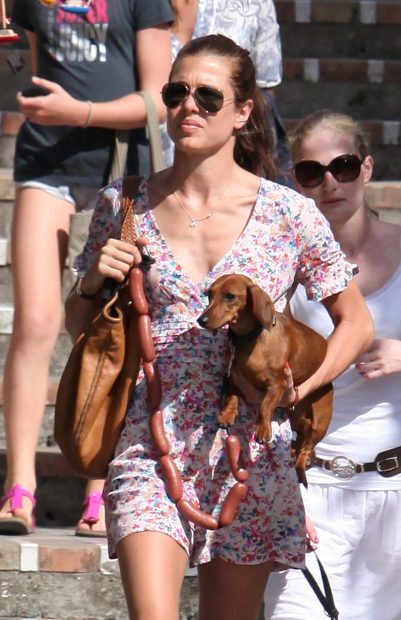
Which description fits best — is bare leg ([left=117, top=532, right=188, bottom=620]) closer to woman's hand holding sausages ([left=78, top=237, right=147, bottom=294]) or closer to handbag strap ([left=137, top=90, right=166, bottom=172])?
woman's hand holding sausages ([left=78, top=237, right=147, bottom=294])

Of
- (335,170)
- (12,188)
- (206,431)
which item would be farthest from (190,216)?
(12,188)

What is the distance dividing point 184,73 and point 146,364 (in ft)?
2.31

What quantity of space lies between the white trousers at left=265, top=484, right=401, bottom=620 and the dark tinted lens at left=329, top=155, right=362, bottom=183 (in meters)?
0.90

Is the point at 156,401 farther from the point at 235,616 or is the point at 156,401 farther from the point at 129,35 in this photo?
the point at 129,35

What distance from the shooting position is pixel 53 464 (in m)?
5.64

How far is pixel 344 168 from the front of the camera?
14.8ft

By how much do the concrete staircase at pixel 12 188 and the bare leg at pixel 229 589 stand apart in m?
1.32

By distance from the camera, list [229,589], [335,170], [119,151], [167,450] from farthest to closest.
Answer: [119,151] → [335,170] → [229,589] → [167,450]

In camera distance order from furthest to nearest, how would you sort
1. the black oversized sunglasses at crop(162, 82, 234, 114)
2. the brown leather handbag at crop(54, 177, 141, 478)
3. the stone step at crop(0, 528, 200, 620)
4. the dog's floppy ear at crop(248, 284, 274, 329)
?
the stone step at crop(0, 528, 200, 620), the black oversized sunglasses at crop(162, 82, 234, 114), the brown leather handbag at crop(54, 177, 141, 478), the dog's floppy ear at crop(248, 284, 274, 329)

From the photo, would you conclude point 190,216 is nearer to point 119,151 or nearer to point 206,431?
point 206,431

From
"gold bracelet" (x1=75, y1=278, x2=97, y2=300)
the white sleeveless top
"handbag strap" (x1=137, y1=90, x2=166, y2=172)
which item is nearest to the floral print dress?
"gold bracelet" (x1=75, y1=278, x2=97, y2=300)

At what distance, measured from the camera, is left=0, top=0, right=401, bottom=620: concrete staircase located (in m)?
4.92

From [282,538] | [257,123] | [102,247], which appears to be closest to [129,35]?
[257,123]

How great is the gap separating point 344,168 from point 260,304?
1245mm
